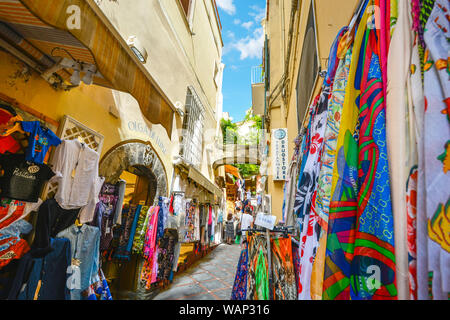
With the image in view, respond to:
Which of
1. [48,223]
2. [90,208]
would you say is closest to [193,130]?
[90,208]

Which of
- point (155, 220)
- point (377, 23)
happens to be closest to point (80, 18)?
point (377, 23)

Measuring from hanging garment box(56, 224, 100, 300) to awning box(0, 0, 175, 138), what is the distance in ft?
6.27

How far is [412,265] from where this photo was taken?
41cm

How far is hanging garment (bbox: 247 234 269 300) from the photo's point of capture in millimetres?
1684

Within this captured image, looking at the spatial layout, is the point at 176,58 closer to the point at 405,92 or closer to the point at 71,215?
the point at 71,215

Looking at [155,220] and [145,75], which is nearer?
[145,75]

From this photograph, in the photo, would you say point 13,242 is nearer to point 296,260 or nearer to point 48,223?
point 48,223

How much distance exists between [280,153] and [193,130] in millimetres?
3965

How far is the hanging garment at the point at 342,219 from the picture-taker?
545 millimetres

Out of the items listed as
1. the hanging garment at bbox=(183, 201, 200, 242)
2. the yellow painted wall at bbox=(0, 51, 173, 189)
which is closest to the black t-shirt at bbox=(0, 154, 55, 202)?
the yellow painted wall at bbox=(0, 51, 173, 189)

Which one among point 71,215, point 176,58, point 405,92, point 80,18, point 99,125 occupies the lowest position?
point 71,215
